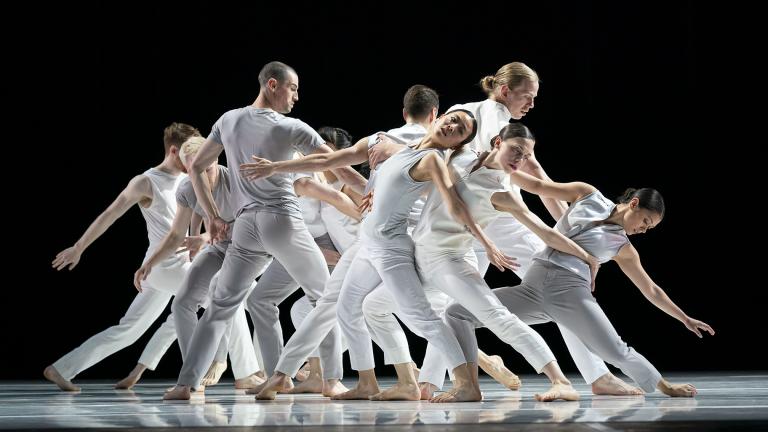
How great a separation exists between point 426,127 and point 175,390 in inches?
56.3

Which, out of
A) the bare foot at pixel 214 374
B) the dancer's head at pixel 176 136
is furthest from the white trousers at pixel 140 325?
the dancer's head at pixel 176 136

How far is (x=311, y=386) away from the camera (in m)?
4.31

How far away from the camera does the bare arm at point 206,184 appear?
407 centimetres

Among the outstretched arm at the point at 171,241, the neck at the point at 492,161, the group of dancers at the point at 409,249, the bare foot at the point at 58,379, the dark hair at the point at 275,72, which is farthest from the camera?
the bare foot at the point at 58,379

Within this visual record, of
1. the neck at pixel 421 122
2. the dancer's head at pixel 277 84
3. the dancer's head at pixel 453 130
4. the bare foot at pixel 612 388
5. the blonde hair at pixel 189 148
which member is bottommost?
the bare foot at pixel 612 388

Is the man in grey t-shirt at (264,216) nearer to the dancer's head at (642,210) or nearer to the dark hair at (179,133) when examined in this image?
the dark hair at (179,133)

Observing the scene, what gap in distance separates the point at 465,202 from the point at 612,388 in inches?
38.1

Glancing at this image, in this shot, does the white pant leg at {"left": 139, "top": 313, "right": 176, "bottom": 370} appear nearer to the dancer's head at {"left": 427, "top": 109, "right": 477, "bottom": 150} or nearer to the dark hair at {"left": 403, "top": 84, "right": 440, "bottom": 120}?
the dark hair at {"left": 403, "top": 84, "right": 440, "bottom": 120}

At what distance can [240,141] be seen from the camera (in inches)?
156

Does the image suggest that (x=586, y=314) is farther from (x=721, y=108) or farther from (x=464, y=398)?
(x=721, y=108)

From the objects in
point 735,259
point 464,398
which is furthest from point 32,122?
point 735,259

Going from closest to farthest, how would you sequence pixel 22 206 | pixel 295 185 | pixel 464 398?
pixel 464 398, pixel 295 185, pixel 22 206

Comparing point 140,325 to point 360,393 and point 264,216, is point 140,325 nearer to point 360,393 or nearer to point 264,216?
point 264,216

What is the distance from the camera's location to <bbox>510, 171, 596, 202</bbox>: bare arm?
151 inches
